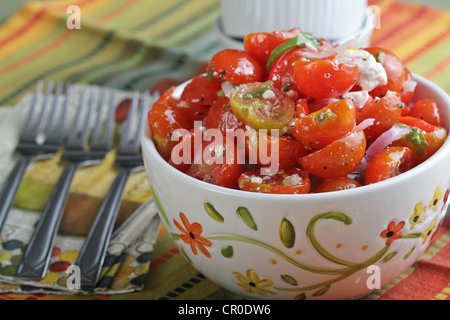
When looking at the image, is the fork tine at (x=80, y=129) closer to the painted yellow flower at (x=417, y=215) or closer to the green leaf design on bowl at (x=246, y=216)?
the green leaf design on bowl at (x=246, y=216)

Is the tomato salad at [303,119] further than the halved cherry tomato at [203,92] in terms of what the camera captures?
No

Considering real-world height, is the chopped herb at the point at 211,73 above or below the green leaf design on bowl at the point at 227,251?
above

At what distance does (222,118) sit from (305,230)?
25 cm

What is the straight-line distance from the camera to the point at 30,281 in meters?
1.25

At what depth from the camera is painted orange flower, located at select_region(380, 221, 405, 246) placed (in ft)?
3.35

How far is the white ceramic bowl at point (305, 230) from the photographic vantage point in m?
0.98

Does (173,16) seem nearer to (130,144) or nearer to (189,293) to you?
(130,144)

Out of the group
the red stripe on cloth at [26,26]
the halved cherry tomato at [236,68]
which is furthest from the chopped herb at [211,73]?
the red stripe on cloth at [26,26]

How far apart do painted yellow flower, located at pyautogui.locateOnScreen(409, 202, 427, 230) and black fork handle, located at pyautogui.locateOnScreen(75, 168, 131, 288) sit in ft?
1.93

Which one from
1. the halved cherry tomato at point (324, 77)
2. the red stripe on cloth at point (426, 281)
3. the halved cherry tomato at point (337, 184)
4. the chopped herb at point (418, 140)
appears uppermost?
the halved cherry tomato at point (324, 77)

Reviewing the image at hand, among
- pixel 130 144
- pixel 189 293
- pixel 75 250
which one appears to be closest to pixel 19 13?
pixel 130 144

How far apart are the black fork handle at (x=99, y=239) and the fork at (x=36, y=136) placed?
0.23 m

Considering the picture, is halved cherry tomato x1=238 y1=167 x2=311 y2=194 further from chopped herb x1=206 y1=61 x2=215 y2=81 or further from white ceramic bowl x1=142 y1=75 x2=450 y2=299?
chopped herb x1=206 y1=61 x2=215 y2=81

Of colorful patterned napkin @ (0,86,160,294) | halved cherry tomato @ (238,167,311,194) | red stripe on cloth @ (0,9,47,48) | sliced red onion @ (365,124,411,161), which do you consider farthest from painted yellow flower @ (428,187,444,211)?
red stripe on cloth @ (0,9,47,48)
